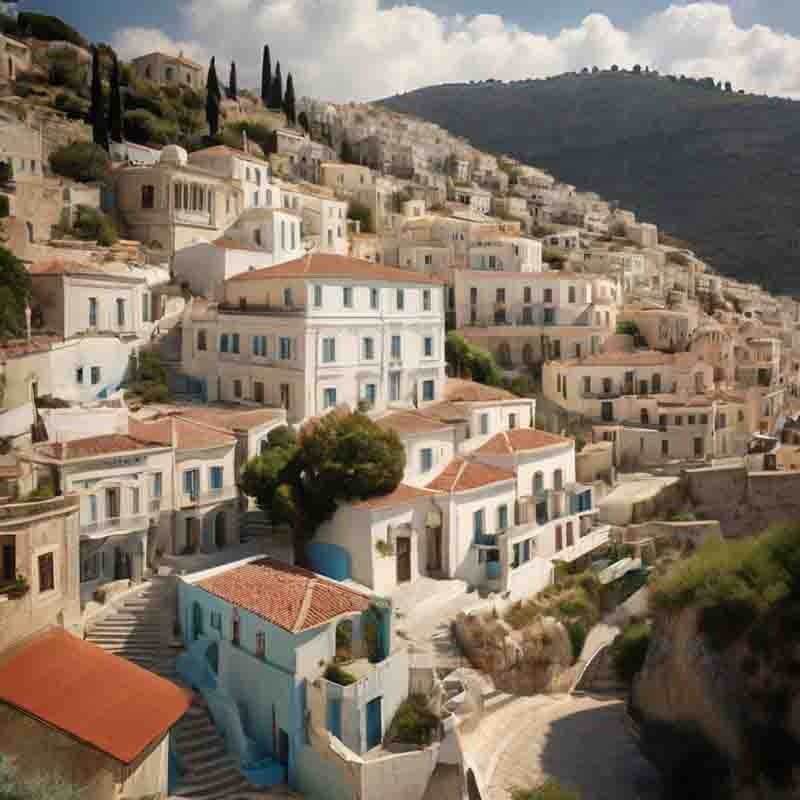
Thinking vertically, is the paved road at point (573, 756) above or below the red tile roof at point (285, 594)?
below

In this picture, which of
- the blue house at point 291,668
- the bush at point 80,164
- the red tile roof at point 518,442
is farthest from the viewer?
the bush at point 80,164

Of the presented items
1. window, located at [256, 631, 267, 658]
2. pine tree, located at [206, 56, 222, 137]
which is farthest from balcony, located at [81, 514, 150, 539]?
pine tree, located at [206, 56, 222, 137]

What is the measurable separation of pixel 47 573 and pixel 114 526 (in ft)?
16.2

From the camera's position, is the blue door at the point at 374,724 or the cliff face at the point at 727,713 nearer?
the cliff face at the point at 727,713

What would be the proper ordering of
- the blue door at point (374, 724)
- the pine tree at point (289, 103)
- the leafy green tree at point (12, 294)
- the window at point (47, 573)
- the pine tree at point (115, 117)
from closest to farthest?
the window at point (47, 573)
the blue door at point (374, 724)
the leafy green tree at point (12, 294)
the pine tree at point (115, 117)
the pine tree at point (289, 103)

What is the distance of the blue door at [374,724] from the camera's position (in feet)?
70.2

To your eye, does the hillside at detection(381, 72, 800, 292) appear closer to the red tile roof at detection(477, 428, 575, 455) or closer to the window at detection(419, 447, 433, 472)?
the red tile roof at detection(477, 428, 575, 455)

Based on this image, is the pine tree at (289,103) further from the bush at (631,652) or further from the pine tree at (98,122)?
the bush at (631,652)

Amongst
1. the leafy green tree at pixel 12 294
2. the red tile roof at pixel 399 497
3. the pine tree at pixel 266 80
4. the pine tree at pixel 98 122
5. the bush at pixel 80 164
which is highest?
the pine tree at pixel 266 80

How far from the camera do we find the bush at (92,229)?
43812 millimetres

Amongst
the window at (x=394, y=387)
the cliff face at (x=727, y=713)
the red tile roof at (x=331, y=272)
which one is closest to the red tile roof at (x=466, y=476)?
the window at (x=394, y=387)

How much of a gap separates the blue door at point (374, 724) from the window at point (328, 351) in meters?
16.1

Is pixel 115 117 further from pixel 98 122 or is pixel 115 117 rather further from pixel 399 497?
pixel 399 497

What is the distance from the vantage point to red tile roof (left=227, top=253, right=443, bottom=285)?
117 feet
